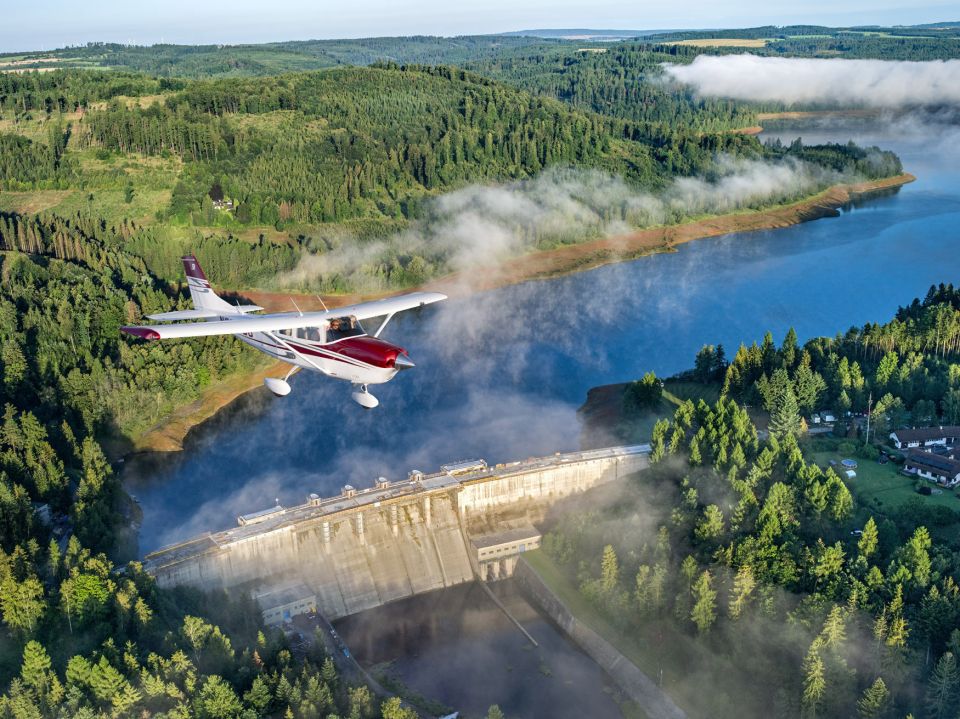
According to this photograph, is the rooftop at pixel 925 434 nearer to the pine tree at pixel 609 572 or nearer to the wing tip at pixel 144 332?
the pine tree at pixel 609 572

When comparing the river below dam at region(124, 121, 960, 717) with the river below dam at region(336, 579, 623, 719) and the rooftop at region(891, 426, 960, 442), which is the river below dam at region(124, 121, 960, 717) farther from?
the rooftop at region(891, 426, 960, 442)

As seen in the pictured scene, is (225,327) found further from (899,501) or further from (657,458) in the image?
(899,501)

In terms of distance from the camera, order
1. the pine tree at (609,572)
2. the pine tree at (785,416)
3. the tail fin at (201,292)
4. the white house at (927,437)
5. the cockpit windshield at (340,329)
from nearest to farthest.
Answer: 1. the cockpit windshield at (340,329)
2. the pine tree at (609,572)
3. the tail fin at (201,292)
4. the white house at (927,437)
5. the pine tree at (785,416)

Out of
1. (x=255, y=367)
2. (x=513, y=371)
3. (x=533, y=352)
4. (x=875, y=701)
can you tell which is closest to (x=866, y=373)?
(x=513, y=371)

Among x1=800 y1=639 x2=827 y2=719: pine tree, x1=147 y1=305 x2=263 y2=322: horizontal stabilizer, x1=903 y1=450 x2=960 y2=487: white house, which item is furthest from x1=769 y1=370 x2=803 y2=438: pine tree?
x1=147 y1=305 x2=263 y2=322: horizontal stabilizer

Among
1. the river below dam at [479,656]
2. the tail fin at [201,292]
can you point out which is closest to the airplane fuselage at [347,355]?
the tail fin at [201,292]

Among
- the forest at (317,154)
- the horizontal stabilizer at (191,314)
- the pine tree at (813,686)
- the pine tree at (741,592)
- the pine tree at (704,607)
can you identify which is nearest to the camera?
the pine tree at (813,686)

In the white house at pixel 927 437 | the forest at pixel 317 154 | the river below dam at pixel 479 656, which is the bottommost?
the river below dam at pixel 479 656
